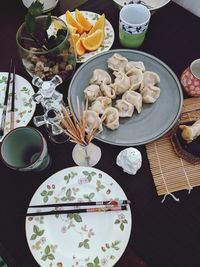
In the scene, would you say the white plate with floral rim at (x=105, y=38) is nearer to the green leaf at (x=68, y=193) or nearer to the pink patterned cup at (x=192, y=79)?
the pink patterned cup at (x=192, y=79)

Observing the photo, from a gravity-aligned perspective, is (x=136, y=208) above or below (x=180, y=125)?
below

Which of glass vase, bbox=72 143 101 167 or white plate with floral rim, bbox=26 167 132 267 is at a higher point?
glass vase, bbox=72 143 101 167

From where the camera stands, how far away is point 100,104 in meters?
0.80

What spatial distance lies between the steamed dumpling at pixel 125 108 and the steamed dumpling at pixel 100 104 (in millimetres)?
31

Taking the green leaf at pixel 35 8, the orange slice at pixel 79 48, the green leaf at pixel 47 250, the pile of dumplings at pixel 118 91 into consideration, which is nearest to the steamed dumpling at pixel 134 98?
the pile of dumplings at pixel 118 91

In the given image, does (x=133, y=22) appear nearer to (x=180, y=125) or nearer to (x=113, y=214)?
(x=180, y=125)

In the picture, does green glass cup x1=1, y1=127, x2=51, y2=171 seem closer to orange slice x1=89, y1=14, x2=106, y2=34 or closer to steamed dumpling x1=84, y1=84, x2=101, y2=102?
steamed dumpling x1=84, y1=84, x2=101, y2=102

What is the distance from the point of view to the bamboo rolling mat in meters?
0.73

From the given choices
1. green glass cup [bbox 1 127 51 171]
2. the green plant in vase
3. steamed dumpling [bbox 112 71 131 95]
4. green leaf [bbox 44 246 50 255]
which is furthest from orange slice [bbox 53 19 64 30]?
green leaf [bbox 44 246 50 255]

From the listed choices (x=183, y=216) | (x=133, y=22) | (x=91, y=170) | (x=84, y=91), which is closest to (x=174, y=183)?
(x=183, y=216)

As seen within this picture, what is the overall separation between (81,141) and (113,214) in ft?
0.62

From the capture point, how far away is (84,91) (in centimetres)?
83

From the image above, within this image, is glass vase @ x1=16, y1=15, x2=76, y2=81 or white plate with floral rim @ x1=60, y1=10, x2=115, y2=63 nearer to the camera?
glass vase @ x1=16, y1=15, x2=76, y2=81

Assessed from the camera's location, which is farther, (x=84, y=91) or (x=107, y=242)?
(x=84, y=91)
